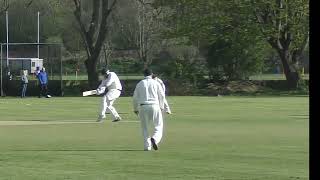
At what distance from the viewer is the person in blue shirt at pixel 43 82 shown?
4647 cm

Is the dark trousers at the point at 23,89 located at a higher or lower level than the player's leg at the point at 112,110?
lower

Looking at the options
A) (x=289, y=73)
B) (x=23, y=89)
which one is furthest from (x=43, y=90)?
(x=289, y=73)

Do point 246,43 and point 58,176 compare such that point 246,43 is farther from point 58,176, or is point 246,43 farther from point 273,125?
point 58,176

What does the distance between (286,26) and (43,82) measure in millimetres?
19556

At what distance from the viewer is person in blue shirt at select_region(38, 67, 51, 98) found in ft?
152

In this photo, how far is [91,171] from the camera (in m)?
11.1

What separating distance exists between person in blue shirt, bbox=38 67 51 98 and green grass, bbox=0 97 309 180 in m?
22.1

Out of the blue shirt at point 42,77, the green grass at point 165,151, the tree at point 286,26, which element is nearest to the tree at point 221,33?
the tree at point 286,26


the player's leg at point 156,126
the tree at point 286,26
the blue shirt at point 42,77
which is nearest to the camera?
the player's leg at point 156,126

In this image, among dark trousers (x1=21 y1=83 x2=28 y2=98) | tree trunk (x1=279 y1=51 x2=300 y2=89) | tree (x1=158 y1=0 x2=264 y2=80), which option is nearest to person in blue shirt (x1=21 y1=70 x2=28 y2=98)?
dark trousers (x1=21 y1=83 x2=28 y2=98)

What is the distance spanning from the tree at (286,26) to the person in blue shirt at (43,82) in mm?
16593

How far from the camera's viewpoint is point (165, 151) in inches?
568

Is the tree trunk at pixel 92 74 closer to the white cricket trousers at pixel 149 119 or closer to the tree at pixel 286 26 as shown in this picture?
the tree at pixel 286 26
